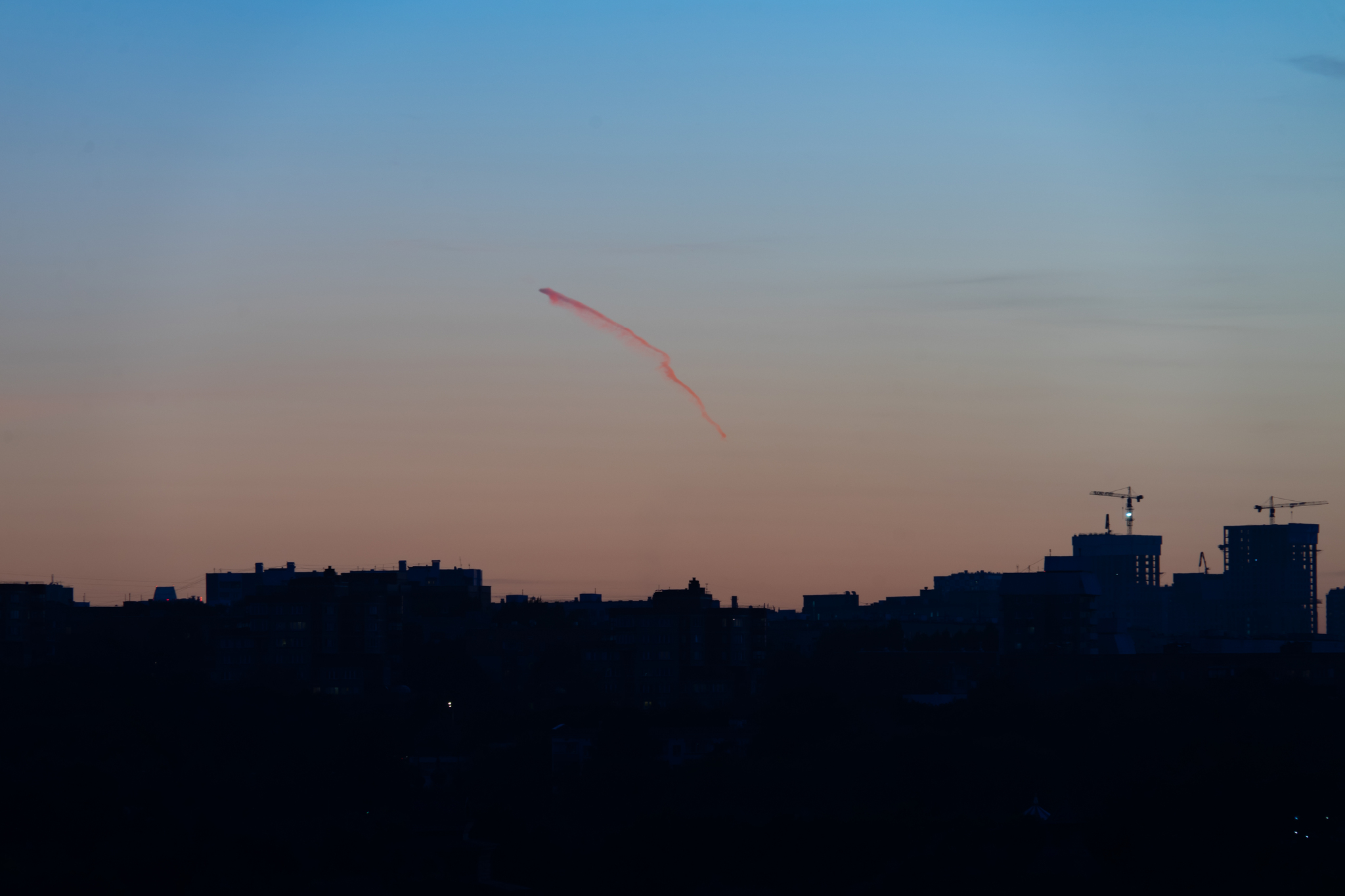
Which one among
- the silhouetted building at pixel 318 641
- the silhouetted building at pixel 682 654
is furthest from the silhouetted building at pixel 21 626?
the silhouetted building at pixel 682 654

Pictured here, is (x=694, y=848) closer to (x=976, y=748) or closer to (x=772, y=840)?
(x=772, y=840)

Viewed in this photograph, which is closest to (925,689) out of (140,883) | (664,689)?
(664,689)

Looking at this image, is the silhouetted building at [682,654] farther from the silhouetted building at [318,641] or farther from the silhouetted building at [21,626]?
the silhouetted building at [21,626]

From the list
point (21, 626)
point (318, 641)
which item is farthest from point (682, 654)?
point (21, 626)

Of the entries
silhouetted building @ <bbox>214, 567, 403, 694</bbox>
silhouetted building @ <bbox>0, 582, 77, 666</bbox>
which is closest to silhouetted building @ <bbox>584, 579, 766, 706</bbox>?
silhouetted building @ <bbox>214, 567, 403, 694</bbox>

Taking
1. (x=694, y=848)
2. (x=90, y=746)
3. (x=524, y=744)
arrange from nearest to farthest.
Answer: (x=694, y=848) < (x=90, y=746) < (x=524, y=744)

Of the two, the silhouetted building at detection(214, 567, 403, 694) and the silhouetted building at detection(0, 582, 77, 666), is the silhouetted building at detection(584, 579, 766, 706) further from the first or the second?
the silhouetted building at detection(0, 582, 77, 666)

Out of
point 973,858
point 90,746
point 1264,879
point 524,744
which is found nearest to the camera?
point 1264,879

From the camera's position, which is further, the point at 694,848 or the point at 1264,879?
the point at 694,848

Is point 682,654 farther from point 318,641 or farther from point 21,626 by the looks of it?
point 21,626

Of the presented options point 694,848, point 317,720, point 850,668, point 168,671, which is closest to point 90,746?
→ point 317,720
